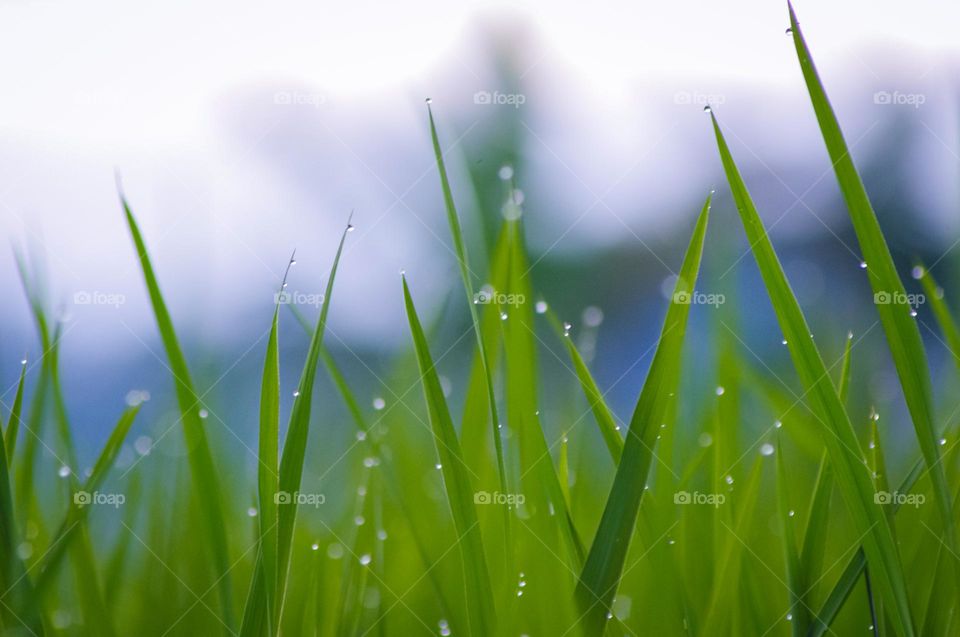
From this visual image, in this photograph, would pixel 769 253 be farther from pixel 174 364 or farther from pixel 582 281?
pixel 582 281

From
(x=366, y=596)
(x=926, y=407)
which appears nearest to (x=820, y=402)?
(x=926, y=407)
